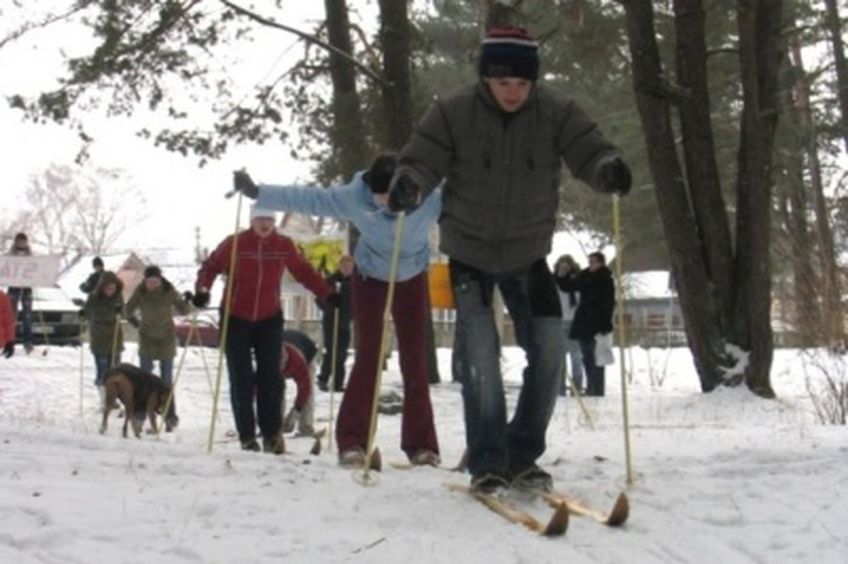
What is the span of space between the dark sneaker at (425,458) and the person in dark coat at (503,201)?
1153 millimetres

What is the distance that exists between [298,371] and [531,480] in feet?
14.3

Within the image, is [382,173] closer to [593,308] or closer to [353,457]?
[353,457]

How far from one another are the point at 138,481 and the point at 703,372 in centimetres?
739

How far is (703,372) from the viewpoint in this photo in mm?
10617

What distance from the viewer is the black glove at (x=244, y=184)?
534 cm

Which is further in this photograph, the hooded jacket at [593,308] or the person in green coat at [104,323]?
the person in green coat at [104,323]

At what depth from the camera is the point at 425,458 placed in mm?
5637

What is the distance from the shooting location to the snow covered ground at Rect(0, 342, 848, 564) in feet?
11.6

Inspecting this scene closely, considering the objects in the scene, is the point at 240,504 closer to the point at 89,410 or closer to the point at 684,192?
the point at 684,192

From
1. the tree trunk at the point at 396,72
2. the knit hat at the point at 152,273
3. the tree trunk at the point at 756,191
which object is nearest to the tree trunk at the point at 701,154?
the tree trunk at the point at 756,191

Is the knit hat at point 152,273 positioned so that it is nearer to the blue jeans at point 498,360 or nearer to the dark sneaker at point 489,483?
the blue jeans at point 498,360

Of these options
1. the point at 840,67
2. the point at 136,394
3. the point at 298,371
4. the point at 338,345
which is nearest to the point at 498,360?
the point at 298,371

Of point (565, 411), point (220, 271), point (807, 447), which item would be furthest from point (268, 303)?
point (565, 411)

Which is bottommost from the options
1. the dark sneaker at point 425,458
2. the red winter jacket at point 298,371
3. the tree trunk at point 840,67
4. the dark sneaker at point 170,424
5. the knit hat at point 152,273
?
the dark sneaker at point 170,424
